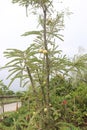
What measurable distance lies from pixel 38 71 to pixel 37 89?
1.40ft

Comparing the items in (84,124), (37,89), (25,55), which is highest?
(25,55)

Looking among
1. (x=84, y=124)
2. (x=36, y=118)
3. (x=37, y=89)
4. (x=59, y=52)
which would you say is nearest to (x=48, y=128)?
(x=36, y=118)

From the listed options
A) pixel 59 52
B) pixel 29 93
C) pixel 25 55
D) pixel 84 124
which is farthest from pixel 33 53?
pixel 84 124

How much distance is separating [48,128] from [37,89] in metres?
0.74

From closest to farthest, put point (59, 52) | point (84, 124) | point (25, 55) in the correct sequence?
point (25, 55) → point (59, 52) → point (84, 124)

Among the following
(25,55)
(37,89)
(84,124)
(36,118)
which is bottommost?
(84,124)

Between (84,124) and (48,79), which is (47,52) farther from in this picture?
(84,124)

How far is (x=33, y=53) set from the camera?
670cm

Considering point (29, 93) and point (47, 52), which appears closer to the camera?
point (47, 52)

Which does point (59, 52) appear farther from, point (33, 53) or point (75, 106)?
point (75, 106)

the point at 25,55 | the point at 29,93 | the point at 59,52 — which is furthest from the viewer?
the point at 29,93

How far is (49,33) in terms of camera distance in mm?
7320

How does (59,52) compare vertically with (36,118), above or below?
above

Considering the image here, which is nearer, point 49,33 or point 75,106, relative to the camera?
point 49,33
